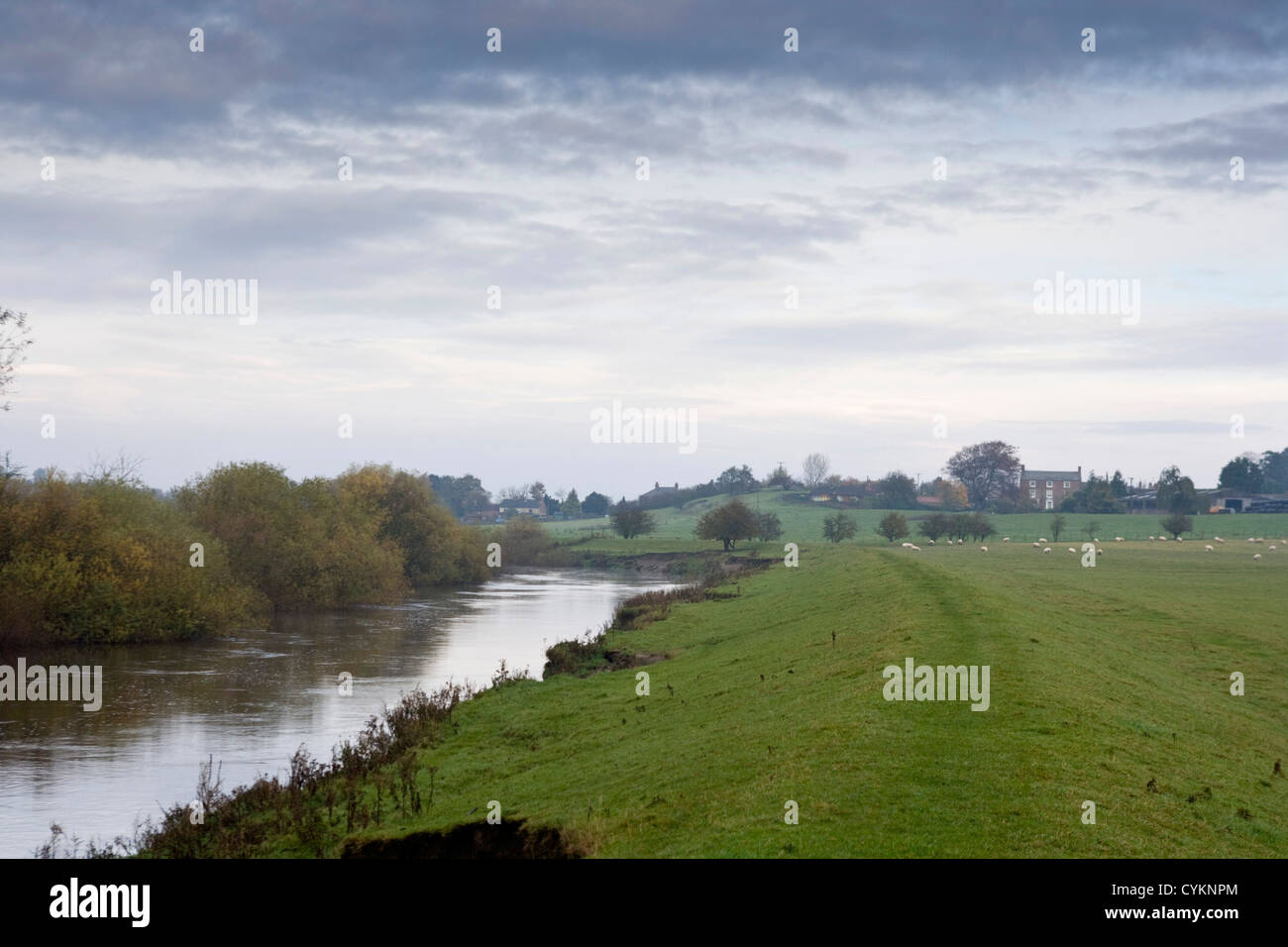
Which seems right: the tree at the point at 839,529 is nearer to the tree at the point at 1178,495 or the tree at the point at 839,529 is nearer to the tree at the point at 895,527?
the tree at the point at 895,527

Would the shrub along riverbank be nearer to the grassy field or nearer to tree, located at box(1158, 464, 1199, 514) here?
the grassy field

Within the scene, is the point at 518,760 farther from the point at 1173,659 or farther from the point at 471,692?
the point at 1173,659

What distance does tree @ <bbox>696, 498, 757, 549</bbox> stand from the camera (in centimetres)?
14288

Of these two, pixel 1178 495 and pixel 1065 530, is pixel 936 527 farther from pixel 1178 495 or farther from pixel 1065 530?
pixel 1178 495

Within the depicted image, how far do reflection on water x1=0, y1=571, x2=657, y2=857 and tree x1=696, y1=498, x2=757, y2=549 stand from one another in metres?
73.2

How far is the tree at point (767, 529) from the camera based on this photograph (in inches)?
6275

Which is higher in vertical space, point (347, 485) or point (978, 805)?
point (347, 485)

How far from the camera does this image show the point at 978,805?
14.3 m

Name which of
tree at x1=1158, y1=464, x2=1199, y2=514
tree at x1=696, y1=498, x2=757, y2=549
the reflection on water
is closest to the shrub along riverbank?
the reflection on water

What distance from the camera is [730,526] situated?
143 metres

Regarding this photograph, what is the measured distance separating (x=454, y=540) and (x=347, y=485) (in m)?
12.8

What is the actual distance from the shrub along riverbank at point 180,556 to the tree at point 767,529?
74.6 m

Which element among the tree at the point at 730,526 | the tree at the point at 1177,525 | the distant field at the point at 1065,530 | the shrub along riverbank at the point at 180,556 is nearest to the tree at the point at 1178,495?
the distant field at the point at 1065,530
